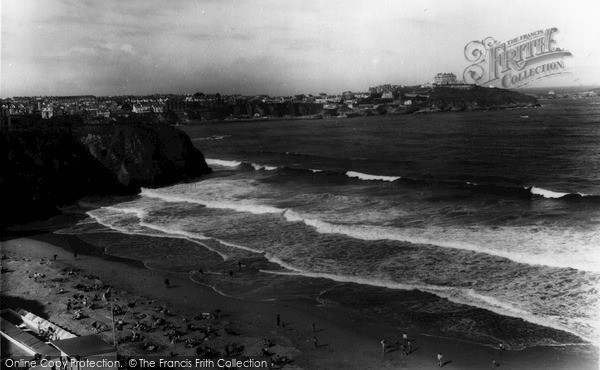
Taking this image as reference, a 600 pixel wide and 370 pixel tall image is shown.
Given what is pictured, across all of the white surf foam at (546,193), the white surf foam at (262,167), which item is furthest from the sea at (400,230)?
the white surf foam at (262,167)

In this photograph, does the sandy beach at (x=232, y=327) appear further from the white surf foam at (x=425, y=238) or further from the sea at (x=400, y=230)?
the white surf foam at (x=425, y=238)

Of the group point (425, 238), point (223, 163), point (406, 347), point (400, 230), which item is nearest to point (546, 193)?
point (400, 230)

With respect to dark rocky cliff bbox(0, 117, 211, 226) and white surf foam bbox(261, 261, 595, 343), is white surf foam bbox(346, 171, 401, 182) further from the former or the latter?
white surf foam bbox(261, 261, 595, 343)

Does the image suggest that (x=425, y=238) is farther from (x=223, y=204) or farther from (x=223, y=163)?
(x=223, y=163)

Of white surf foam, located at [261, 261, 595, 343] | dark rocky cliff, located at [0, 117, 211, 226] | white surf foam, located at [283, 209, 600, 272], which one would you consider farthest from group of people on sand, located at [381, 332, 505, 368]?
dark rocky cliff, located at [0, 117, 211, 226]

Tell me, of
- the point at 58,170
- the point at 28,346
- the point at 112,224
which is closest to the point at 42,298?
the point at 28,346

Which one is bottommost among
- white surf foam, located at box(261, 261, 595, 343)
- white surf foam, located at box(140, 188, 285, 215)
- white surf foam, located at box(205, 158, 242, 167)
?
white surf foam, located at box(261, 261, 595, 343)
